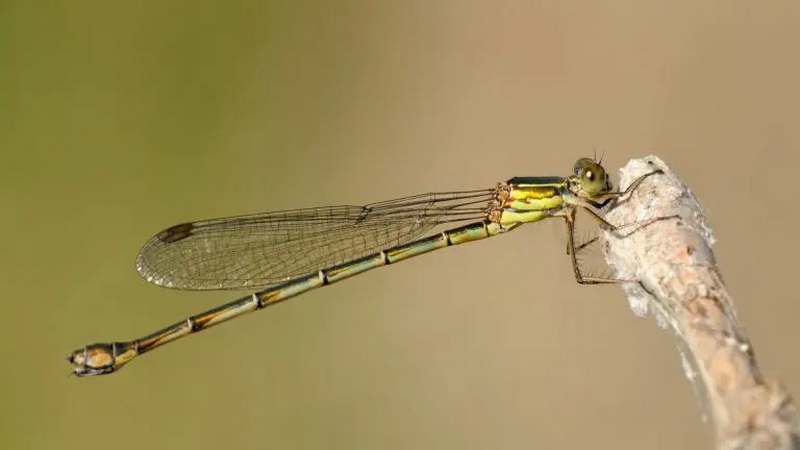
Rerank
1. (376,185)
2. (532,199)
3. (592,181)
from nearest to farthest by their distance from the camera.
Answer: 1. (592,181)
2. (532,199)
3. (376,185)

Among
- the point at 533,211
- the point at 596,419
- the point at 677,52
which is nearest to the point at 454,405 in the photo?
the point at 596,419

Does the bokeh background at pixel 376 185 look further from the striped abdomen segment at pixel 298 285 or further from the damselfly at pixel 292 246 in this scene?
the striped abdomen segment at pixel 298 285

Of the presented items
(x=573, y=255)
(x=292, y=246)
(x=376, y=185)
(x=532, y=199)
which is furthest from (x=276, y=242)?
(x=376, y=185)

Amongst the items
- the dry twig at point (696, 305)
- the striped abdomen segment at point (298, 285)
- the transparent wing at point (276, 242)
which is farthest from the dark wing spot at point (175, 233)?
the dry twig at point (696, 305)

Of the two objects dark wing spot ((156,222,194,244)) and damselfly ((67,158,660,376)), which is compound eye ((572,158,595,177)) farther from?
dark wing spot ((156,222,194,244))

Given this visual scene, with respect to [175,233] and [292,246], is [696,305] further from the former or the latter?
[175,233]

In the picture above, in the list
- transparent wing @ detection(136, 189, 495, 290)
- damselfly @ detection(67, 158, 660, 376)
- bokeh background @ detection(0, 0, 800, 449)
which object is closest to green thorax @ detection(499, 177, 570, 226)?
damselfly @ detection(67, 158, 660, 376)
